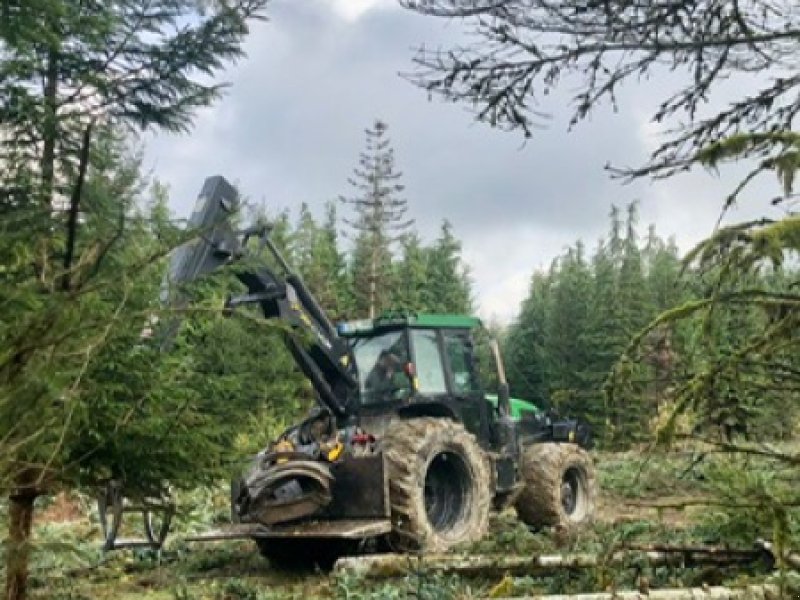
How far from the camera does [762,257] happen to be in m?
3.58

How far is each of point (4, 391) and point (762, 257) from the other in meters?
2.77

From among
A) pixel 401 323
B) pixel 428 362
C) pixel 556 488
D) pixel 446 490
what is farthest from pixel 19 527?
pixel 556 488

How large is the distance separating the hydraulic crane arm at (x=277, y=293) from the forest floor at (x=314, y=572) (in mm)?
1895

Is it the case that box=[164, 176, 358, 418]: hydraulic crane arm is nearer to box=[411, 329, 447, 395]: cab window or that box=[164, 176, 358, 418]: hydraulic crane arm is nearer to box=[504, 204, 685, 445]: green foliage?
box=[411, 329, 447, 395]: cab window

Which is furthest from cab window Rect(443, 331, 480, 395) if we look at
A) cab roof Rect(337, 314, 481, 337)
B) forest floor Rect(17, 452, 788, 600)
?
forest floor Rect(17, 452, 788, 600)

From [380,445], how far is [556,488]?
303 cm

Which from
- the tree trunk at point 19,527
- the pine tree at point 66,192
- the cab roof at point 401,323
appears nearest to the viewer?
the pine tree at point 66,192

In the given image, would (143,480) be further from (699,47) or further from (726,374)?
(699,47)

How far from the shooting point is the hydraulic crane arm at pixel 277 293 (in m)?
8.59

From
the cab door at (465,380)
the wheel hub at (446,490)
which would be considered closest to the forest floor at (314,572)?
the wheel hub at (446,490)

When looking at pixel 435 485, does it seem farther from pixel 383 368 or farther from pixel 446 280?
pixel 446 280

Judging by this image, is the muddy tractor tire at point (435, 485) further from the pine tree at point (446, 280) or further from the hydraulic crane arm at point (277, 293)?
the pine tree at point (446, 280)

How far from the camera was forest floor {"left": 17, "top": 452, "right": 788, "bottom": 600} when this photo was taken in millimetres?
5641

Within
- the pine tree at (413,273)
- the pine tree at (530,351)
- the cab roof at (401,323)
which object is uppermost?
the pine tree at (413,273)
